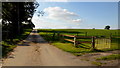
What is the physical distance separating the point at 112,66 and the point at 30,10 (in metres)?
36.3

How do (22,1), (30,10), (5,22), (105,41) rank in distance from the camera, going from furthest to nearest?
(30,10)
(5,22)
(22,1)
(105,41)

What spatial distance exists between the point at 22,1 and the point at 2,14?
538 cm

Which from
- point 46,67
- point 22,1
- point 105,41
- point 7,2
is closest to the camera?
point 46,67

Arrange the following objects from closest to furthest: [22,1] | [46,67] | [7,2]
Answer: [46,67], [7,2], [22,1]

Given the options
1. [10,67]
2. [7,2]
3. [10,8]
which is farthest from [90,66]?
[10,8]

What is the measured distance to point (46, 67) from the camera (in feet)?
22.9

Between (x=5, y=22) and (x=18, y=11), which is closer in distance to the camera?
(x=18, y=11)

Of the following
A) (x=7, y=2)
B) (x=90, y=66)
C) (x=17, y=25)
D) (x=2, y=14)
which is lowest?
(x=90, y=66)

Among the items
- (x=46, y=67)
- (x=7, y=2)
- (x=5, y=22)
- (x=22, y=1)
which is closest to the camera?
(x=46, y=67)

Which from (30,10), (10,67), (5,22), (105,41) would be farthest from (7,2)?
(10,67)

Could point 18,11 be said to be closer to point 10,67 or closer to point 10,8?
point 10,8

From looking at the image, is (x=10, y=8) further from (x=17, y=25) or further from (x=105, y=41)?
(x=105, y=41)

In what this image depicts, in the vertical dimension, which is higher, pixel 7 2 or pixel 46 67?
pixel 7 2

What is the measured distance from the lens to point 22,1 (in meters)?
33.9
